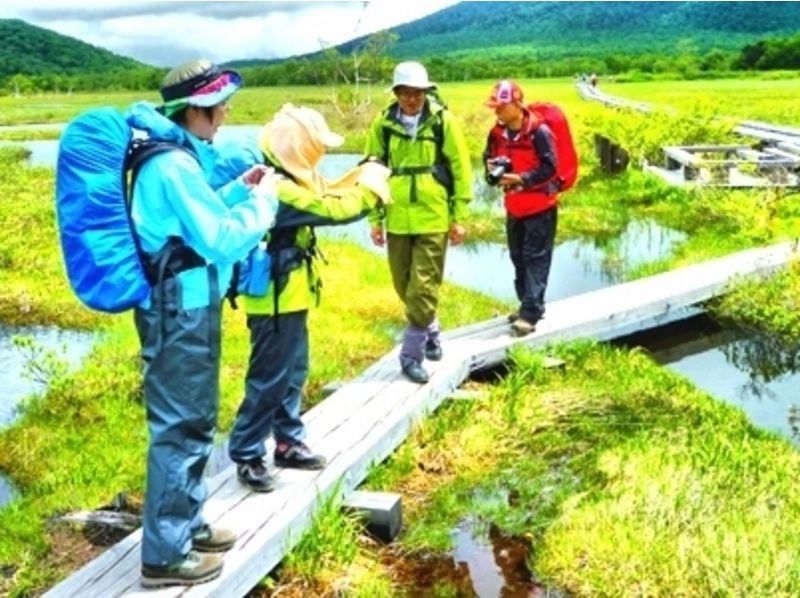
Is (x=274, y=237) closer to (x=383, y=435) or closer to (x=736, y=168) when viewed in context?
(x=383, y=435)

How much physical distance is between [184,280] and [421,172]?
3.22 metres

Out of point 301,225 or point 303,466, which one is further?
point 303,466

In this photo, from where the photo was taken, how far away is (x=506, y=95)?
7844mm

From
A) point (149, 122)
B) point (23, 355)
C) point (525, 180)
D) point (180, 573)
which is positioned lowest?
point (23, 355)

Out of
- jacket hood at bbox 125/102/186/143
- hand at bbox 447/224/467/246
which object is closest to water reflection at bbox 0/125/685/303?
hand at bbox 447/224/467/246

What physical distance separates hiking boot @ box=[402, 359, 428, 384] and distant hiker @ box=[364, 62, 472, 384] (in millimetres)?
293

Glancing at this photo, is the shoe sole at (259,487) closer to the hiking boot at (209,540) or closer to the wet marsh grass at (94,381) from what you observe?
the hiking boot at (209,540)

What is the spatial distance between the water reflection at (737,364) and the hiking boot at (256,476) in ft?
13.0

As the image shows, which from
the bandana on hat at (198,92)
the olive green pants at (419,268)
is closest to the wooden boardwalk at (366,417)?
the olive green pants at (419,268)

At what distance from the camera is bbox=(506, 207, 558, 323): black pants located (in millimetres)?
8484

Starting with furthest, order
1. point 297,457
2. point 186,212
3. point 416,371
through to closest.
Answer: point 416,371
point 297,457
point 186,212

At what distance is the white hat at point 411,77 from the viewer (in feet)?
22.2

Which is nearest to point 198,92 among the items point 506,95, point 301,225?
point 301,225

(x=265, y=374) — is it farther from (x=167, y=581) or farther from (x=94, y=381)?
(x=94, y=381)
